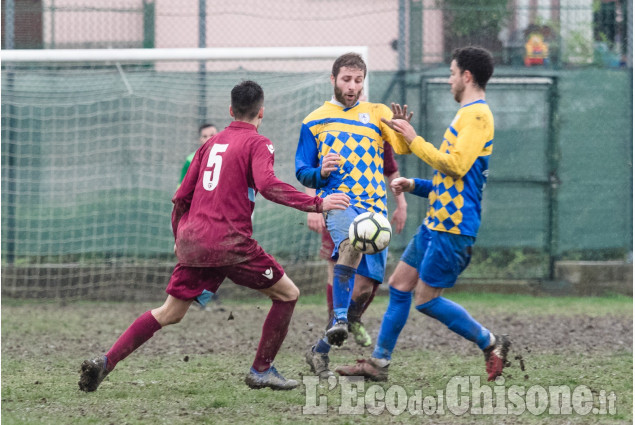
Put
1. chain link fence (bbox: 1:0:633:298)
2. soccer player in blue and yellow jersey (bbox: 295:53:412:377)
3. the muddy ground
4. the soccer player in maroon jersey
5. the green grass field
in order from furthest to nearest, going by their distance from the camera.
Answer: chain link fence (bbox: 1:0:633:298)
the muddy ground
soccer player in blue and yellow jersey (bbox: 295:53:412:377)
the soccer player in maroon jersey
the green grass field

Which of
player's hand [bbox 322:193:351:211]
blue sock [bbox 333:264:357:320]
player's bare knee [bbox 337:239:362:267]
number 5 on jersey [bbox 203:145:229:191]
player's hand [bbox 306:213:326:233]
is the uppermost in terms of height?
number 5 on jersey [bbox 203:145:229:191]

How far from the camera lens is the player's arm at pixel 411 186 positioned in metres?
5.30

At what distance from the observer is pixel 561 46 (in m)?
10.2

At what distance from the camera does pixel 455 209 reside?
5145 mm

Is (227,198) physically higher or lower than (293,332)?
higher

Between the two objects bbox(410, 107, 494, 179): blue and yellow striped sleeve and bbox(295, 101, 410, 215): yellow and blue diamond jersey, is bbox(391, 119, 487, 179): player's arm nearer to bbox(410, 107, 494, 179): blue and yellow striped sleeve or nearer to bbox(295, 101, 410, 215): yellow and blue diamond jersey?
bbox(410, 107, 494, 179): blue and yellow striped sleeve

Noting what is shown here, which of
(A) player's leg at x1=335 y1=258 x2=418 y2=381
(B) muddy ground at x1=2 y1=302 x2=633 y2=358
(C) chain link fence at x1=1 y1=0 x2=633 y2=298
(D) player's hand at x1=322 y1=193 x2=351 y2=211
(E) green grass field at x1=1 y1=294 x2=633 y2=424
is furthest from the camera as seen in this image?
(C) chain link fence at x1=1 y1=0 x2=633 y2=298

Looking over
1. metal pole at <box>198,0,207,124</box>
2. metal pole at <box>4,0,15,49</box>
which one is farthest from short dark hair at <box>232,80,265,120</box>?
metal pole at <box>4,0,15,49</box>

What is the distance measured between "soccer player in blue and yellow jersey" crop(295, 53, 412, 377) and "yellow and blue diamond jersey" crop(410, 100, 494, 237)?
1.02ft

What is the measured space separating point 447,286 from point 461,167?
66cm

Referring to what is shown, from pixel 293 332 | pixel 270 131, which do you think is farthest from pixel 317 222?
pixel 270 131

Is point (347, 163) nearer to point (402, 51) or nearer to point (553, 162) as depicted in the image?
point (402, 51)

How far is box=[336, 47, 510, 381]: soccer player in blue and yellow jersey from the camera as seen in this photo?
512 centimetres

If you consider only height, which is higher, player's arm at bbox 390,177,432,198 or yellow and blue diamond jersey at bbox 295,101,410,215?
yellow and blue diamond jersey at bbox 295,101,410,215
